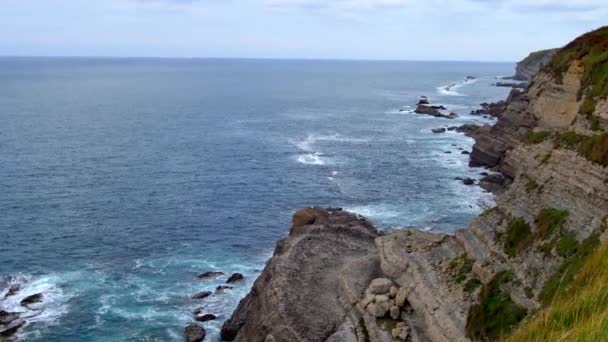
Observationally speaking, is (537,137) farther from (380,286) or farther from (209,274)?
(209,274)

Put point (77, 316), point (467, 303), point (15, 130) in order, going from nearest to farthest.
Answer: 1. point (467, 303)
2. point (77, 316)
3. point (15, 130)

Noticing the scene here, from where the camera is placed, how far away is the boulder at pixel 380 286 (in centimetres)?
4025

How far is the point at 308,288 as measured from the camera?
42.8m

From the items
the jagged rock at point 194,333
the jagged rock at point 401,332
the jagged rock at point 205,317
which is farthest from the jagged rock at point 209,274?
the jagged rock at point 401,332

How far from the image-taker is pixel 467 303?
34531 millimetres

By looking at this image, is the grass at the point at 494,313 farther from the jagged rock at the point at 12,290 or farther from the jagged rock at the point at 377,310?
the jagged rock at the point at 12,290

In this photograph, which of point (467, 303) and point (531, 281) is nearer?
point (531, 281)

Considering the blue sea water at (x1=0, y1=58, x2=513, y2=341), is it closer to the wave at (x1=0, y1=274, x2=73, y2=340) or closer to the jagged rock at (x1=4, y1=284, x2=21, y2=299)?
the wave at (x1=0, y1=274, x2=73, y2=340)

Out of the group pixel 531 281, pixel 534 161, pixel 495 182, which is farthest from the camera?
pixel 495 182

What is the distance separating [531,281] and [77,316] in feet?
113

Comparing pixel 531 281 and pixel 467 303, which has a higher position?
pixel 531 281

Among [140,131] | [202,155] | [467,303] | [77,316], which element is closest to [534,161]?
[467,303]

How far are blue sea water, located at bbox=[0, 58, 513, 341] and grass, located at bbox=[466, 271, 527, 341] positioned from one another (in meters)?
22.1

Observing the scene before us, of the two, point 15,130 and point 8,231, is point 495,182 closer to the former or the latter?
point 8,231
